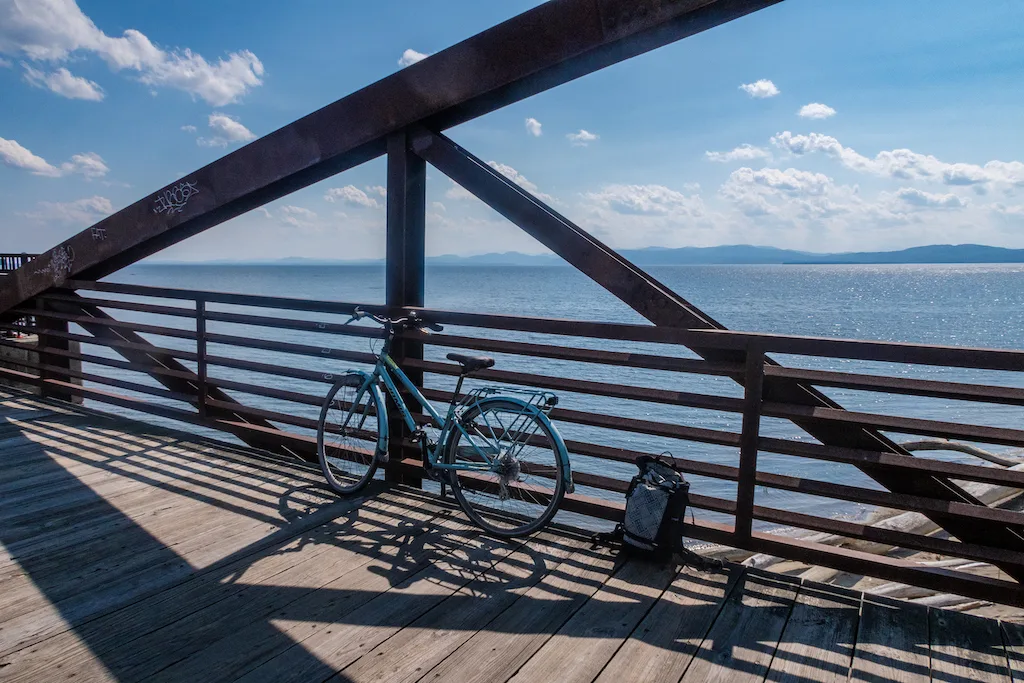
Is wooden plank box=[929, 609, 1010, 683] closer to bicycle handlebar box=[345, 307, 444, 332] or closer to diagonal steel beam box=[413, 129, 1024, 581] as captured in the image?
diagonal steel beam box=[413, 129, 1024, 581]

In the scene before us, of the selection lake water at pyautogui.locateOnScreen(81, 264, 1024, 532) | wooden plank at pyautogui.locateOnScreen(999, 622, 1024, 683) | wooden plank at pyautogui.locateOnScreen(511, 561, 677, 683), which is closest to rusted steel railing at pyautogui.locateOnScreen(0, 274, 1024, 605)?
wooden plank at pyautogui.locateOnScreen(999, 622, 1024, 683)

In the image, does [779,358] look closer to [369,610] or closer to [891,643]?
[891,643]

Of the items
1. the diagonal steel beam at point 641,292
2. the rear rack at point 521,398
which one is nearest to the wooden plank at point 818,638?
the diagonal steel beam at point 641,292

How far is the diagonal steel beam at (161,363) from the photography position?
17.8 ft

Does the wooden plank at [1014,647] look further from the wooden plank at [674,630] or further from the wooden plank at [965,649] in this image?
the wooden plank at [674,630]

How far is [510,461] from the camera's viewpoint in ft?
11.8

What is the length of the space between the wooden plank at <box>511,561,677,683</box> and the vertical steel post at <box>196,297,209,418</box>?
3846 mm

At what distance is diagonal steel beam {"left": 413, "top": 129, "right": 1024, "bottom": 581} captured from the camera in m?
3.10

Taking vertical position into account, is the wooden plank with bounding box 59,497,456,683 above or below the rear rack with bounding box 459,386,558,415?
below

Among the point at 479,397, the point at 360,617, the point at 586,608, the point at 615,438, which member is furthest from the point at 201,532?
the point at 615,438

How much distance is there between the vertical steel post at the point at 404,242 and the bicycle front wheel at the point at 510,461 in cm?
76

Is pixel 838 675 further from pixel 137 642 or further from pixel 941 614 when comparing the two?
pixel 137 642

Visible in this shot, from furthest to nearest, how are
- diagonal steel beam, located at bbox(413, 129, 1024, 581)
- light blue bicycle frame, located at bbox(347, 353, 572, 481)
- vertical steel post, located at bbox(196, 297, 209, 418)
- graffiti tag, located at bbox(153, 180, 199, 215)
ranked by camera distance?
1. vertical steel post, located at bbox(196, 297, 209, 418)
2. graffiti tag, located at bbox(153, 180, 199, 215)
3. light blue bicycle frame, located at bbox(347, 353, 572, 481)
4. diagonal steel beam, located at bbox(413, 129, 1024, 581)

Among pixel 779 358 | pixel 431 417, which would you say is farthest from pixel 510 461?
pixel 779 358
